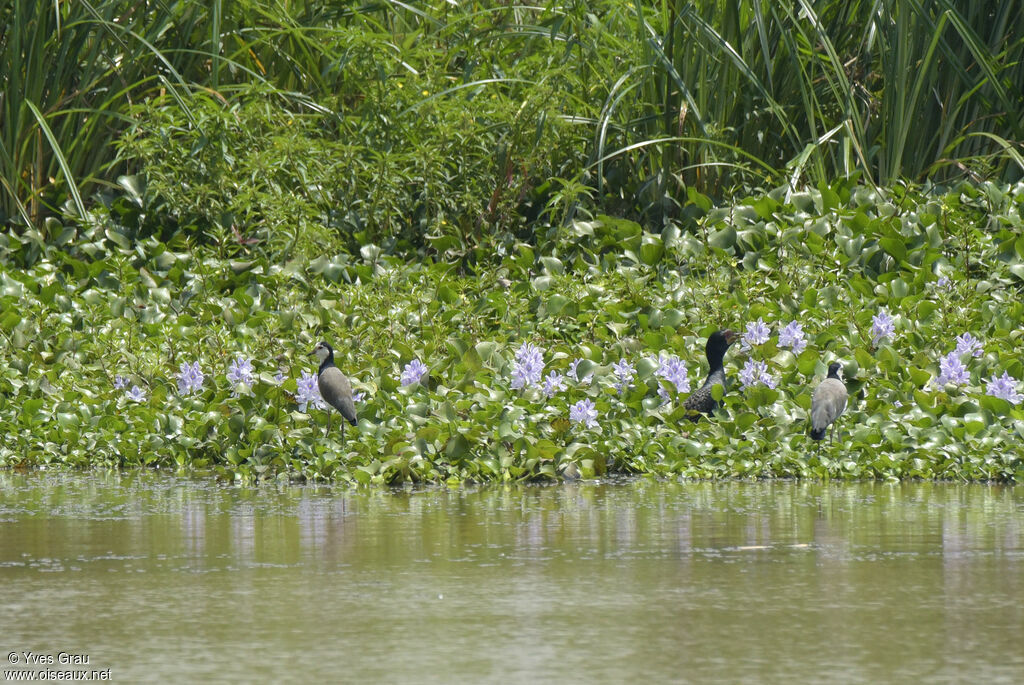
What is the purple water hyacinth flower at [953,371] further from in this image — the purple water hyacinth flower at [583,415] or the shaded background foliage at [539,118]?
the shaded background foliage at [539,118]

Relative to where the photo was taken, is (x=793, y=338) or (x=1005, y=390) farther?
(x=793, y=338)

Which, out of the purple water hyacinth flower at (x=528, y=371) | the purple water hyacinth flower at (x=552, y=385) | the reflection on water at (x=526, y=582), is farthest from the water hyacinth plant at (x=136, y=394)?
the purple water hyacinth flower at (x=552, y=385)

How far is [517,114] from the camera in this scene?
10625 millimetres

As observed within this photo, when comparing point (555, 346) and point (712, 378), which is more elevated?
point (555, 346)

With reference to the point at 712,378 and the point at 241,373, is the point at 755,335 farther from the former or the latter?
the point at 241,373

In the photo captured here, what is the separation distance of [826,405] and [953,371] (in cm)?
82

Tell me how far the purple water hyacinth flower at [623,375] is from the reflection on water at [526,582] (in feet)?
3.65

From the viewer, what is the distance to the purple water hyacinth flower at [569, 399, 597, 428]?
718cm

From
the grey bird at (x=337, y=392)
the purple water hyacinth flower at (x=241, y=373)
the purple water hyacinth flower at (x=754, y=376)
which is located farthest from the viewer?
the purple water hyacinth flower at (x=241, y=373)

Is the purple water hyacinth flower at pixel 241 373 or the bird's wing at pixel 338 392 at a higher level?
the purple water hyacinth flower at pixel 241 373

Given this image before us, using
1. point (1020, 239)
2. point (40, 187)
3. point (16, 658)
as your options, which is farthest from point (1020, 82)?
point (16, 658)

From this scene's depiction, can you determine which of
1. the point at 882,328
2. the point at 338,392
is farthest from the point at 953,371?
the point at 338,392

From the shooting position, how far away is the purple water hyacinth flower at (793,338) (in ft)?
26.8

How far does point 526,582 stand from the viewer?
457 cm
